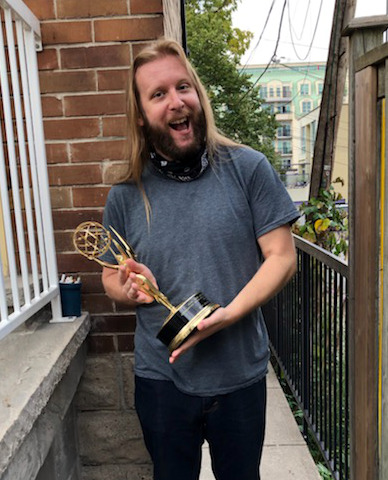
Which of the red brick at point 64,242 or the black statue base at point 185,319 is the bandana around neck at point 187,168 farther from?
the red brick at point 64,242

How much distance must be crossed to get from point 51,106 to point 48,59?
0.19 meters

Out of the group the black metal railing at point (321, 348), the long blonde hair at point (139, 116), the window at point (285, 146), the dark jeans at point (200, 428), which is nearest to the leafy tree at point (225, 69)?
the black metal railing at point (321, 348)

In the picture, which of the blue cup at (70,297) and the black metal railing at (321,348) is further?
the black metal railing at (321,348)

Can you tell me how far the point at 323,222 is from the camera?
4023 mm

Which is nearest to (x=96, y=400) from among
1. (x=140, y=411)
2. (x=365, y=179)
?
(x=140, y=411)

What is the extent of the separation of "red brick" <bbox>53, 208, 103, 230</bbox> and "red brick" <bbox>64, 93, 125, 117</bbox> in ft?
1.37

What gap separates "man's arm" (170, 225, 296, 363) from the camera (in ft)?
4.52

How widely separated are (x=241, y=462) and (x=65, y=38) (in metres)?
1.79

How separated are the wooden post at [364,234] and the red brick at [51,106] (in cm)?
119

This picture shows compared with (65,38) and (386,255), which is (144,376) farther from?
(65,38)

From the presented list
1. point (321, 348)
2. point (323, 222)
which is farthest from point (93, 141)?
point (323, 222)

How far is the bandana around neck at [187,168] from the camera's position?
154 cm

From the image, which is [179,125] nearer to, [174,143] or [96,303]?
[174,143]

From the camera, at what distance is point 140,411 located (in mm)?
1660
